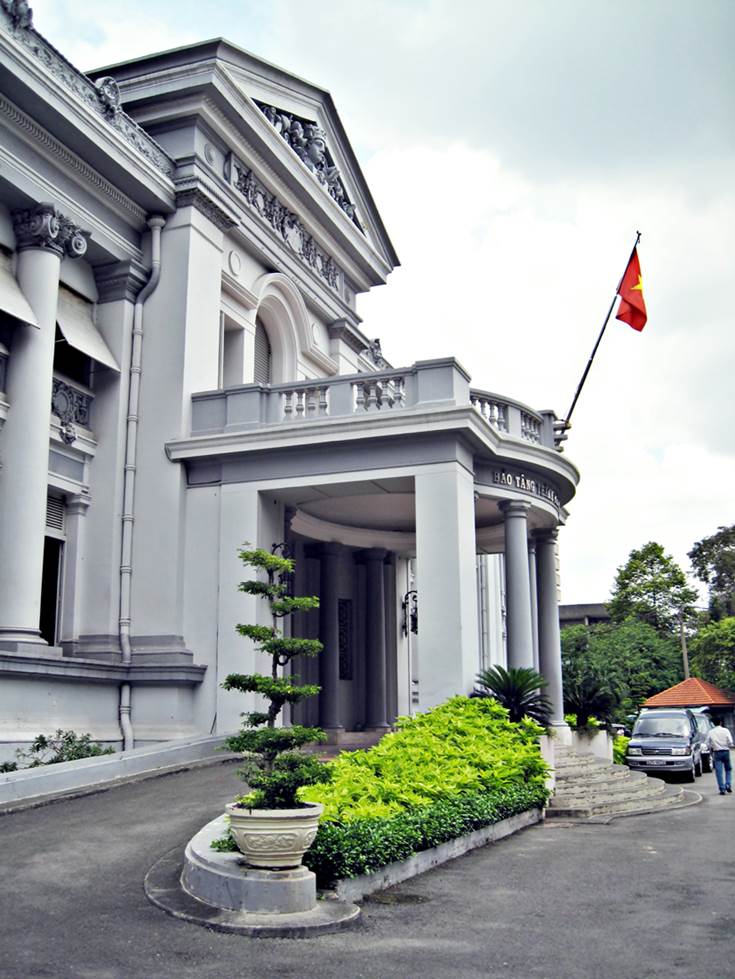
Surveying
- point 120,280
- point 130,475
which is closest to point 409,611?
point 130,475

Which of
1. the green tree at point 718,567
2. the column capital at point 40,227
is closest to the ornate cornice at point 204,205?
the column capital at point 40,227

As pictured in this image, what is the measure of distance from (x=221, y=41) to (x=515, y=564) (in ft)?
36.9

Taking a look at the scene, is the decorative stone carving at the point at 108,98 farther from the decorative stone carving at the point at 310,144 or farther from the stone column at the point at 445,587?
the stone column at the point at 445,587

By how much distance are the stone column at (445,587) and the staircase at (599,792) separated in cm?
216

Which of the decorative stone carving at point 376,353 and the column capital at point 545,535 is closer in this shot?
the column capital at point 545,535

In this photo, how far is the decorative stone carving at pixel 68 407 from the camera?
17.0 m

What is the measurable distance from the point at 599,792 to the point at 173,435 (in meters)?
9.13

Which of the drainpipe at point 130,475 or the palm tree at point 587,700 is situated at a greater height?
the drainpipe at point 130,475

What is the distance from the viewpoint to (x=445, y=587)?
16.0 meters

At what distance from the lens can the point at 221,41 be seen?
19.3 meters

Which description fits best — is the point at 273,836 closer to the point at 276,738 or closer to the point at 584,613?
the point at 276,738

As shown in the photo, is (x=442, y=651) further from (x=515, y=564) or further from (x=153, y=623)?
(x=153, y=623)

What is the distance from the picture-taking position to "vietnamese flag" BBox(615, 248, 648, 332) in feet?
67.8

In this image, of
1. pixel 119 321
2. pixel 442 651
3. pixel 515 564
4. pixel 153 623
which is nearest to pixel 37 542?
pixel 153 623
